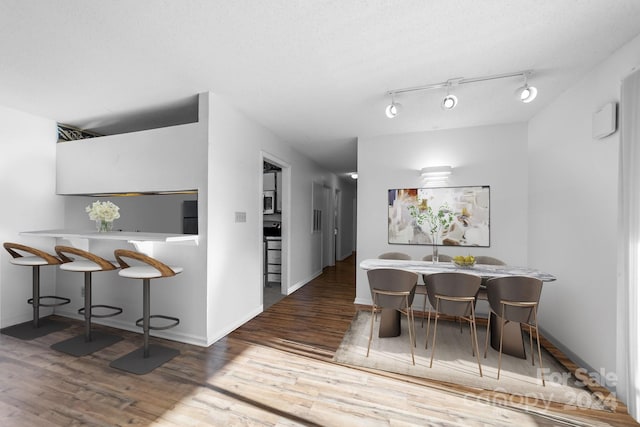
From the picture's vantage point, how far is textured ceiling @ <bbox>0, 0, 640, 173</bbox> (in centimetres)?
169

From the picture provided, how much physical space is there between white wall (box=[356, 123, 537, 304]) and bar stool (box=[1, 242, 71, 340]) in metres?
3.97

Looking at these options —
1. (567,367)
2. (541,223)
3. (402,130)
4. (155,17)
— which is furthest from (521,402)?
(155,17)

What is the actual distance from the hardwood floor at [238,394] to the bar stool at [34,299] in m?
0.22

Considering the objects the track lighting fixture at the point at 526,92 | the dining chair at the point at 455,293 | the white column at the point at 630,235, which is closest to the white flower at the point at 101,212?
the dining chair at the point at 455,293

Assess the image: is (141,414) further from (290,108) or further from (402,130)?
(402,130)

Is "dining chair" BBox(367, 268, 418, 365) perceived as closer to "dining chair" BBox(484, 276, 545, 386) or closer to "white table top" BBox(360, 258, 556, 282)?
"white table top" BBox(360, 258, 556, 282)

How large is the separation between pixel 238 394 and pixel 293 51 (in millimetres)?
2721

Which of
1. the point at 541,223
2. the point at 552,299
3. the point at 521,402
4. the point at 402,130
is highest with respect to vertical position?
the point at 402,130

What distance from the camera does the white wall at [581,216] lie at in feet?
7.08

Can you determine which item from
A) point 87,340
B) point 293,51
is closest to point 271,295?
point 87,340

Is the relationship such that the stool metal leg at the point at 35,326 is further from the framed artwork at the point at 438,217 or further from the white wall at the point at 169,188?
the framed artwork at the point at 438,217

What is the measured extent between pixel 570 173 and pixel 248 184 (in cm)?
357

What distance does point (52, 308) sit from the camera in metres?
3.65

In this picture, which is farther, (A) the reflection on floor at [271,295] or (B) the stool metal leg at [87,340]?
(A) the reflection on floor at [271,295]
